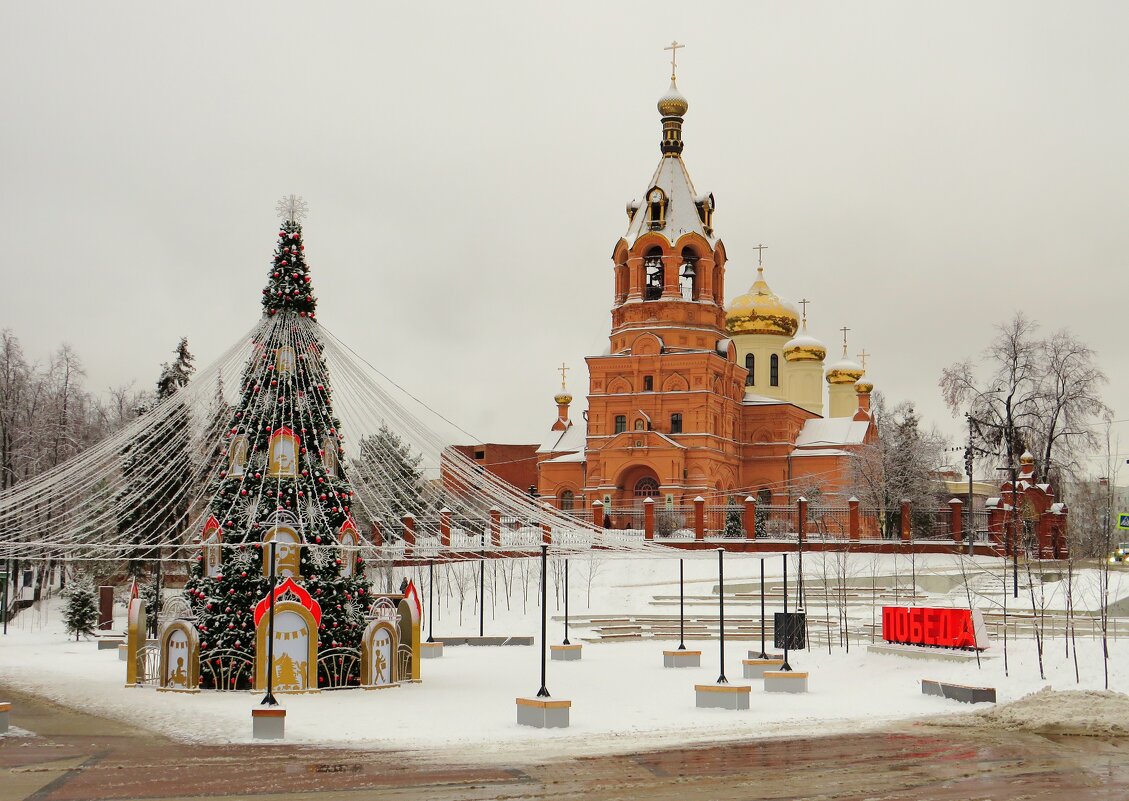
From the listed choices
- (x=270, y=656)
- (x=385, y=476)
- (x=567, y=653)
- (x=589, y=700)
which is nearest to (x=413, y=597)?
(x=385, y=476)

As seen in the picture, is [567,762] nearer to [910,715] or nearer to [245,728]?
[245,728]

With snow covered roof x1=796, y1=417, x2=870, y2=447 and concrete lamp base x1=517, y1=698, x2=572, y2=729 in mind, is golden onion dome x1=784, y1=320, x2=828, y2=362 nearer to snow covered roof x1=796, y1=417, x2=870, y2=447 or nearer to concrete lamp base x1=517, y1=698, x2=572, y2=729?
snow covered roof x1=796, y1=417, x2=870, y2=447

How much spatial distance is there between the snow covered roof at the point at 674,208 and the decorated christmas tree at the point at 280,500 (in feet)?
120

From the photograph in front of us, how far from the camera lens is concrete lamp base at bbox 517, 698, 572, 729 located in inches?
645

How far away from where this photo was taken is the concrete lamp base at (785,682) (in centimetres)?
2036

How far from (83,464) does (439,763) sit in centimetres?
942

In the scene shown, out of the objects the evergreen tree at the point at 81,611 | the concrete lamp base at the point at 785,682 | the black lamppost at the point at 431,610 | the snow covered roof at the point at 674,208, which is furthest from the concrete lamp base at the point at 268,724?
the snow covered roof at the point at 674,208

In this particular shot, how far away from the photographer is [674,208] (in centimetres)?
5678

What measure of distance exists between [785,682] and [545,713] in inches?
225

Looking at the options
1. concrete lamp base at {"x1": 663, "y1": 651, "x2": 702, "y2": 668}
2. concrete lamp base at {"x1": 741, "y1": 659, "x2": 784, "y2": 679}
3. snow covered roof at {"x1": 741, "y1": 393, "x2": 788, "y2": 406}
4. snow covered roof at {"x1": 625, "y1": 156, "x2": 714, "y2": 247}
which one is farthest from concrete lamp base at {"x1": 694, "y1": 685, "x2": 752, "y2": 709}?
snow covered roof at {"x1": 741, "y1": 393, "x2": 788, "y2": 406}

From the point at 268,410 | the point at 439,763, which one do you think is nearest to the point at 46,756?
the point at 439,763

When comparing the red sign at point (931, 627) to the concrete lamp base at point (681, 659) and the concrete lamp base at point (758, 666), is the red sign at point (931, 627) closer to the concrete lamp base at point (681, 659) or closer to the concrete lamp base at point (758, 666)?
the concrete lamp base at point (758, 666)

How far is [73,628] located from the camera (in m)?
33.8

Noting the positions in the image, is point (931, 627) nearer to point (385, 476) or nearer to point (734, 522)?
point (385, 476)
